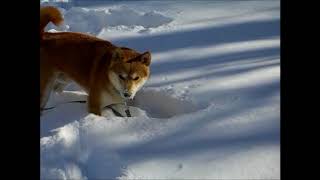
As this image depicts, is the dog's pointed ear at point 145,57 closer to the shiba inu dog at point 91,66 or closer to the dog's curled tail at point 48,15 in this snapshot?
the shiba inu dog at point 91,66

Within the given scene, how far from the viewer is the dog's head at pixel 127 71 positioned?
3.32m

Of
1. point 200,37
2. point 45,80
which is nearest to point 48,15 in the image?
point 45,80

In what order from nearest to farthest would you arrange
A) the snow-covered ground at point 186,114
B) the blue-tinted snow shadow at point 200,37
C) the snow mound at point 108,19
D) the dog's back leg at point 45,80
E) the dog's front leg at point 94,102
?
1. the snow-covered ground at point 186,114
2. the dog's front leg at point 94,102
3. the dog's back leg at point 45,80
4. the blue-tinted snow shadow at point 200,37
5. the snow mound at point 108,19

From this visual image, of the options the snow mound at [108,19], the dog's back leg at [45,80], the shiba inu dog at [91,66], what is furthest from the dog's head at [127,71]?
the snow mound at [108,19]

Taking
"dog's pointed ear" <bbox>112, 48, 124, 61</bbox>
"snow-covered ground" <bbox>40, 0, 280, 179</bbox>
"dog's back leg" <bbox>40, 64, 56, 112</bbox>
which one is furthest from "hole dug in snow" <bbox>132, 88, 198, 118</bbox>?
"dog's back leg" <bbox>40, 64, 56, 112</bbox>

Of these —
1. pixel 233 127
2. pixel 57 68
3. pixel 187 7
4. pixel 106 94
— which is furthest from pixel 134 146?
pixel 187 7

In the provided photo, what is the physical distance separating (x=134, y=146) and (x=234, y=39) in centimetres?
274

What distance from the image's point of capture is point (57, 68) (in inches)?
137

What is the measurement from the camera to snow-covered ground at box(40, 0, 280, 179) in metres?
2.29

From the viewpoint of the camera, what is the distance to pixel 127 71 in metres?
A: 3.38

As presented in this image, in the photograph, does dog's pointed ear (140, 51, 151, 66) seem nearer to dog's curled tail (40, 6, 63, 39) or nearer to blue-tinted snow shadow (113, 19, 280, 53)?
dog's curled tail (40, 6, 63, 39)

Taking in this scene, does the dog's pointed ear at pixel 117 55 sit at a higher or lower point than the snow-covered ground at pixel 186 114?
higher

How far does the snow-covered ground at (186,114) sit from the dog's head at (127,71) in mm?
207

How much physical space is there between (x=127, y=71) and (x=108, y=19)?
2.91 meters
